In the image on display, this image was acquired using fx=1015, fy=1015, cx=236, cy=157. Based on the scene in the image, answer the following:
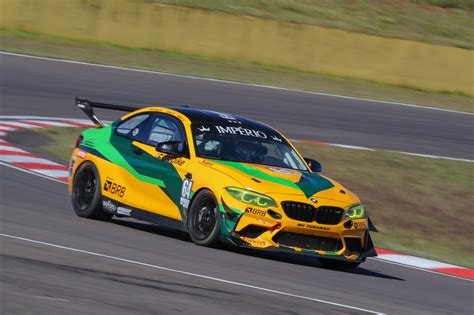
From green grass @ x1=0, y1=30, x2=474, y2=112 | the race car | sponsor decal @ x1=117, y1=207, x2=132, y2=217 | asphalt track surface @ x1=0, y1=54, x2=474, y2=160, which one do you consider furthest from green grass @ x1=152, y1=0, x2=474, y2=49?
sponsor decal @ x1=117, y1=207, x2=132, y2=217

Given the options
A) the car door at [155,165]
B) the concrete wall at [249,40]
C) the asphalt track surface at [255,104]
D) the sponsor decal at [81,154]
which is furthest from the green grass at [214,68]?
the car door at [155,165]

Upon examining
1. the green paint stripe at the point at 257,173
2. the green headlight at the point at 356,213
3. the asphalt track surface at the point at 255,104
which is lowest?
the asphalt track surface at the point at 255,104

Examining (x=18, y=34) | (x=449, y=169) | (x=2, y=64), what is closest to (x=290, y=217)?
(x=449, y=169)

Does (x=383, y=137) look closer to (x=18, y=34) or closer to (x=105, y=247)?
(x=18, y=34)

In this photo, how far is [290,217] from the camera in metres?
9.47

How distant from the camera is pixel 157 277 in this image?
25.7 feet

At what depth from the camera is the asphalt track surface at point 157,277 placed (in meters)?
6.89

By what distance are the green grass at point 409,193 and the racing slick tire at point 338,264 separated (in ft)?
7.68

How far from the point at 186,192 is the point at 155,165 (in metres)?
0.65

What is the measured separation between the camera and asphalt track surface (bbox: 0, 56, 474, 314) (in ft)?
22.6

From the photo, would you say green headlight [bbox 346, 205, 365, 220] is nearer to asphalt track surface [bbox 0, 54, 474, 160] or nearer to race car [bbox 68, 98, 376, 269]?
race car [bbox 68, 98, 376, 269]

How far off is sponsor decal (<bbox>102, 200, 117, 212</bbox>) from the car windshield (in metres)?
1.18

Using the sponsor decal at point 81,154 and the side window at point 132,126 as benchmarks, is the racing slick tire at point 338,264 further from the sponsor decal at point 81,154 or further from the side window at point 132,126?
the sponsor decal at point 81,154

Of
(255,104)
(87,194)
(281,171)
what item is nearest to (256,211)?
(281,171)
